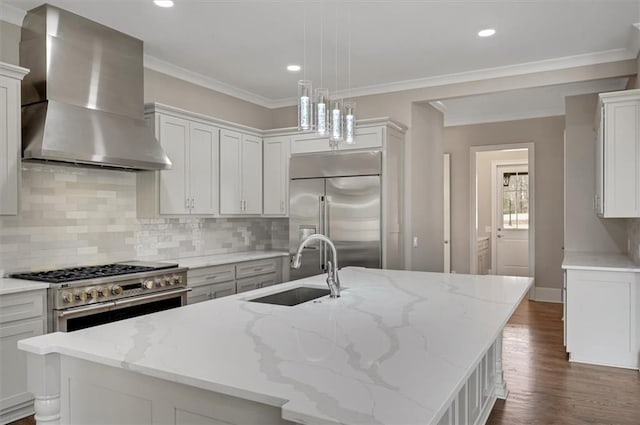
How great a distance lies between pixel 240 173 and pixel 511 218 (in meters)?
5.85

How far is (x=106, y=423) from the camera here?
5.36ft

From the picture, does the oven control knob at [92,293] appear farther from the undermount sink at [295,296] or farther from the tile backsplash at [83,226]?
the undermount sink at [295,296]

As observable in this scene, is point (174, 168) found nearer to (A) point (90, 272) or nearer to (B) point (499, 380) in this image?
(A) point (90, 272)

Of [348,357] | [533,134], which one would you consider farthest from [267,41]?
[533,134]

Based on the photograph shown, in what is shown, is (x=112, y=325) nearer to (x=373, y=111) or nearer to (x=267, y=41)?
(x=267, y=41)

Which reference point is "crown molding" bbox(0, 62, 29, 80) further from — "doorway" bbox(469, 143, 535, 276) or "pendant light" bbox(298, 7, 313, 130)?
"doorway" bbox(469, 143, 535, 276)

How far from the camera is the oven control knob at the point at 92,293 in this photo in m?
3.19

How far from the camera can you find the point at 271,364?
148 centimetres

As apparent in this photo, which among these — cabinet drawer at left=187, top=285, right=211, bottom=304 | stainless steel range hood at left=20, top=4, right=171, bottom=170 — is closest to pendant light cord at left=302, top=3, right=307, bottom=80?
stainless steel range hood at left=20, top=4, right=171, bottom=170

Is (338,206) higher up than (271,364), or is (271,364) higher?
(338,206)

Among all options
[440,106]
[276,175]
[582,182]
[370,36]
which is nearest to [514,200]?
[582,182]

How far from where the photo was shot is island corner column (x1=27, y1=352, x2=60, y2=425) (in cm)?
163

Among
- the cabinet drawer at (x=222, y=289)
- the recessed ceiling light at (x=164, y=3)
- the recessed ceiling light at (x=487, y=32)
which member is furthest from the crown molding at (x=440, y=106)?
the recessed ceiling light at (x=164, y=3)

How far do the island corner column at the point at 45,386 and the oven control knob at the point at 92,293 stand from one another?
5.22ft
